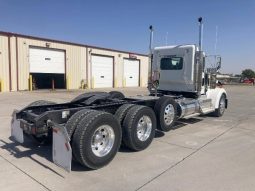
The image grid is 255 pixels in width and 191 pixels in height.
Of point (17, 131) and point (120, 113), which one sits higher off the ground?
point (120, 113)

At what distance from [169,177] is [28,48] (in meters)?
20.4

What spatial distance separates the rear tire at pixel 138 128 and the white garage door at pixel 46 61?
1870 centimetres

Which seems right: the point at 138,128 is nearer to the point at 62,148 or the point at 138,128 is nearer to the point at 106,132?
the point at 106,132

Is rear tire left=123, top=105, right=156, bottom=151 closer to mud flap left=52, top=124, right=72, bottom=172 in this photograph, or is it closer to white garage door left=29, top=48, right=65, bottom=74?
mud flap left=52, top=124, right=72, bottom=172

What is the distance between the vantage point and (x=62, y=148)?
13.2ft

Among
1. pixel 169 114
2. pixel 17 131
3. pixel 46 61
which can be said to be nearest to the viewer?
pixel 17 131

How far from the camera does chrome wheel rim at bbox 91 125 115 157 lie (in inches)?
179

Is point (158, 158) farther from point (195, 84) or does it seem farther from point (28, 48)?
point (28, 48)

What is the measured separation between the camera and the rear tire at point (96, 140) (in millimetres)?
4207

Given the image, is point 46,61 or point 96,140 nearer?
point 96,140

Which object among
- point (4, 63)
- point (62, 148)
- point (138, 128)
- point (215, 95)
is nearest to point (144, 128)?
point (138, 128)

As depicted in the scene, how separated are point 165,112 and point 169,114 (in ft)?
0.65

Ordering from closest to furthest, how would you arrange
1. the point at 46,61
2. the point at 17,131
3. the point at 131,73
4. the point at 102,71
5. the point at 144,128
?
1. the point at 17,131
2. the point at 144,128
3. the point at 46,61
4. the point at 102,71
5. the point at 131,73

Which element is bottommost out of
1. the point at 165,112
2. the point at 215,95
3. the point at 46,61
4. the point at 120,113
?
the point at 165,112
